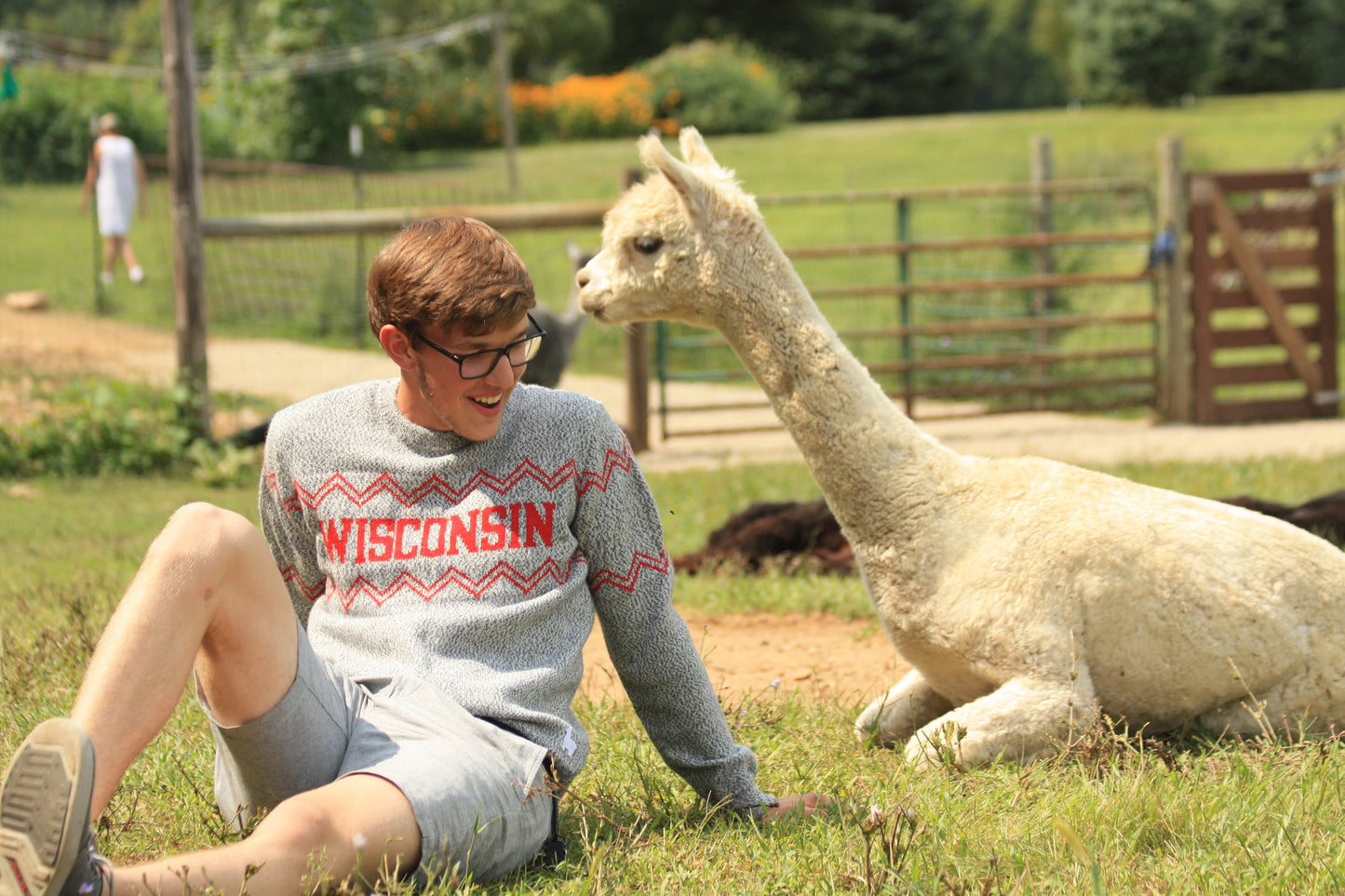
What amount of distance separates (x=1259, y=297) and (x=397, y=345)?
908 cm

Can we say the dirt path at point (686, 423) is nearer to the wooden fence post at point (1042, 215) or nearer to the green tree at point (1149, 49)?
the wooden fence post at point (1042, 215)

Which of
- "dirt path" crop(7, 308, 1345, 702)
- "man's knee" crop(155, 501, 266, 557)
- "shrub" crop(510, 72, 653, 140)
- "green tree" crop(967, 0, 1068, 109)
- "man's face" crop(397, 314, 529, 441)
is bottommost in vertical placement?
"dirt path" crop(7, 308, 1345, 702)

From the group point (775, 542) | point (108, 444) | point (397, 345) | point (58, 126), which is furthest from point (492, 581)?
point (58, 126)

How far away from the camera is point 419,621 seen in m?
2.48

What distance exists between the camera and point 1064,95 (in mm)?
53562

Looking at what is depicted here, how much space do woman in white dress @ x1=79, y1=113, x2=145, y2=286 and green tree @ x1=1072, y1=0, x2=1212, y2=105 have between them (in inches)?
1136

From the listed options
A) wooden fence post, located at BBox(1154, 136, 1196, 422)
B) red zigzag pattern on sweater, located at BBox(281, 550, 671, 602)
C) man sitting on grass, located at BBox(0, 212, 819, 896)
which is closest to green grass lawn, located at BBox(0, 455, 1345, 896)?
man sitting on grass, located at BBox(0, 212, 819, 896)

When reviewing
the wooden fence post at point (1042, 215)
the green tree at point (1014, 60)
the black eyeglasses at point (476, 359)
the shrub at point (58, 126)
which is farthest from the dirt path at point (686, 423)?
the green tree at point (1014, 60)

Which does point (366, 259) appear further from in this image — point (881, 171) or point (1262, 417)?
point (881, 171)

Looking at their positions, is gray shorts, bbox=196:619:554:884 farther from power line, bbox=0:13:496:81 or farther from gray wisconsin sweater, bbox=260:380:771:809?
power line, bbox=0:13:496:81

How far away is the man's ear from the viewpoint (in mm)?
2443

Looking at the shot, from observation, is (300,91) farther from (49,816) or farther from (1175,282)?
(49,816)

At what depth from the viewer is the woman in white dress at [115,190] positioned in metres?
13.5

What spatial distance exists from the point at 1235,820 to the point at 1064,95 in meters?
54.8
